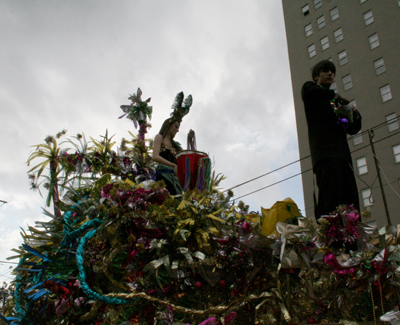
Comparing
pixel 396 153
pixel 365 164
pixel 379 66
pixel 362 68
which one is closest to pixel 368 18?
pixel 362 68

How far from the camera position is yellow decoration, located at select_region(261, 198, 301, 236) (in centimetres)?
214

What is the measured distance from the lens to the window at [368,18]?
27453mm

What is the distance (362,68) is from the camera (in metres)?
26.5

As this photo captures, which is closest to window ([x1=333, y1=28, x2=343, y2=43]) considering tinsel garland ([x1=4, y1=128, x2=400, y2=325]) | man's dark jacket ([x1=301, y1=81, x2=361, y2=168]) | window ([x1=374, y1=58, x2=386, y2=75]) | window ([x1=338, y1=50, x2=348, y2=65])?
window ([x1=338, y1=50, x2=348, y2=65])

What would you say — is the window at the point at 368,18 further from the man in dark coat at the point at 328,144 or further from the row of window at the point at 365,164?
the man in dark coat at the point at 328,144

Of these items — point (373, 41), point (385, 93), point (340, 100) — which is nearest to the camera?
point (340, 100)

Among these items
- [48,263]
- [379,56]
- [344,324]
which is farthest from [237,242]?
[379,56]

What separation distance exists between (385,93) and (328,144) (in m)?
26.0

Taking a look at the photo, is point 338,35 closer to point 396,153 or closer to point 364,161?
point 364,161

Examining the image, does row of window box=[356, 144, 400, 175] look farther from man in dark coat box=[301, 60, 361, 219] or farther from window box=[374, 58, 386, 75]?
man in dark coat box=[301, 60, 361, 219]

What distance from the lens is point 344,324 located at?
1321mm

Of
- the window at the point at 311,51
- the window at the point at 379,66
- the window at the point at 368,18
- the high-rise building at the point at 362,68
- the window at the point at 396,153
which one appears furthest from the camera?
the window at the point at 311,51

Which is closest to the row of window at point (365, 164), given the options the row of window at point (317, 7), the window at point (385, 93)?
the window at point (385, 93)

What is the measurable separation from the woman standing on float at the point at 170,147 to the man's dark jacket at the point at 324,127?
1.25 m
